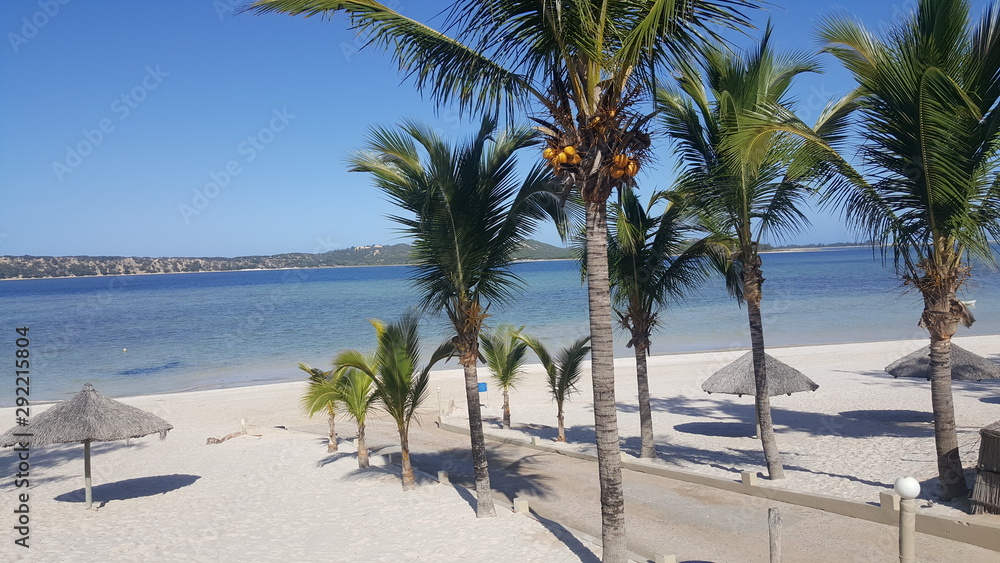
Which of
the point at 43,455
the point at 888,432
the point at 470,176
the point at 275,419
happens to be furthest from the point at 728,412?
the point at 43,455

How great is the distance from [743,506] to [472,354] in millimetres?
3838

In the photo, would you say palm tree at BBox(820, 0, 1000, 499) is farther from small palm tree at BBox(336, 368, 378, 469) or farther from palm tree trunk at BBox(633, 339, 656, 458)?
small palm tree at BBox(336, 368, 378, 469)

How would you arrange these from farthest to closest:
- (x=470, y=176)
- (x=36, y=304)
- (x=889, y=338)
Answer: (x=36, y=304) < (x=889, y=338) < (x=470, y=176)

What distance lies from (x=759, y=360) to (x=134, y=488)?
10562 millimetres

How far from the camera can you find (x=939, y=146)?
7016 mm

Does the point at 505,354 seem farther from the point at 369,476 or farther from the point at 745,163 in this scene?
the point at 745,163

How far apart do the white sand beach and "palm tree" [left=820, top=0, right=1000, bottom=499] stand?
6.99 feet

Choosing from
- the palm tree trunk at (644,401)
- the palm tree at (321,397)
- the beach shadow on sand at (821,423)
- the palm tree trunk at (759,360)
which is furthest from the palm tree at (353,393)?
the beach shadow on sand at (821,423)

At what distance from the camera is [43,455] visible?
14906 mm

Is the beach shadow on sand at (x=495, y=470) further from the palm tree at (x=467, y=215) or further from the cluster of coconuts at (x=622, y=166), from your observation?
the cluster of coconuts at (x=622, y=166)

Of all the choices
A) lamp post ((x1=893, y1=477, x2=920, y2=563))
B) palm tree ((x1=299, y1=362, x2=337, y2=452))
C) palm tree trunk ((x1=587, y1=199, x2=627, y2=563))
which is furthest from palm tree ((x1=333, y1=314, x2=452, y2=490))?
lamp post ((x1=893, y1=477, x2=920, y2=563))

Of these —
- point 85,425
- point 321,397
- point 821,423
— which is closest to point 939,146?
point 821,423

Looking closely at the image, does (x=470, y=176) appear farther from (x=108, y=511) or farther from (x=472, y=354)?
(x=108, y=511)

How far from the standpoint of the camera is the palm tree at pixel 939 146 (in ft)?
22.7
